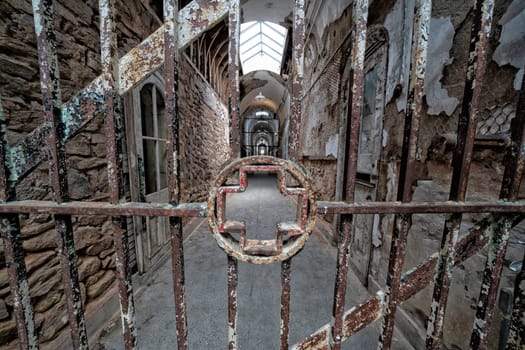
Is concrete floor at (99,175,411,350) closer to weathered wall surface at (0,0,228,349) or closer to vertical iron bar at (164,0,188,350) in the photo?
weathered wall surface at (0,0,228,349)

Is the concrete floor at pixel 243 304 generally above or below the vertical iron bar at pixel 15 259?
below

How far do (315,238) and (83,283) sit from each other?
3212 millimetres

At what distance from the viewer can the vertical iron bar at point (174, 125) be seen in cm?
57

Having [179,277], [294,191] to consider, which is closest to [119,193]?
[179,277]

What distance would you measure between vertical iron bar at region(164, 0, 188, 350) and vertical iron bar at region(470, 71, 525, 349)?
1.07 metres

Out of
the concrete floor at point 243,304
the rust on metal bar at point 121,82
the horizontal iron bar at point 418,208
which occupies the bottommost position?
the concrete floor at point 243,304

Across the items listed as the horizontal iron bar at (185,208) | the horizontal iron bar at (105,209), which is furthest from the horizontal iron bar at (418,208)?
the horizontal iron bar at (105,209)

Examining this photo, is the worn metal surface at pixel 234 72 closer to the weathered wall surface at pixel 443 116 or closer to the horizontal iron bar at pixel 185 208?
the horizontal iron bar at pixel 185 208

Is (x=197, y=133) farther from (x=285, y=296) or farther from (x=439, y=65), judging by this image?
(x=285, y=296)

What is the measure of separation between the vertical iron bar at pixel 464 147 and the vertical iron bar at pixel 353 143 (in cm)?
33

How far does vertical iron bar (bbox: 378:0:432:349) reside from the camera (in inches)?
23.2

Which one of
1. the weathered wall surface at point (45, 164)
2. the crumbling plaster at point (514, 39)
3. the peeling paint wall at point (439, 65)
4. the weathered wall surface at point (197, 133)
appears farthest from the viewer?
the weathered wall surface at point (197, 133)

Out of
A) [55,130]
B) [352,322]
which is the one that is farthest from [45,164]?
[352,322]

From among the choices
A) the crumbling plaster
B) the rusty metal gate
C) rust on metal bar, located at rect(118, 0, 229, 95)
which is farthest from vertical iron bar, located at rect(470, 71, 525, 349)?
rust on metal bar, located at rect(118, 0, 229, 95)
